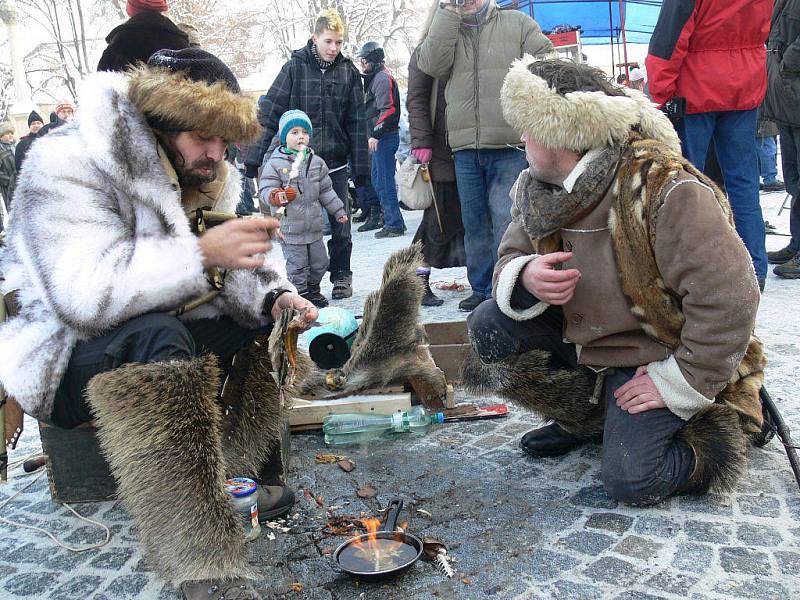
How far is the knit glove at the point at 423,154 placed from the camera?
5.30 metres

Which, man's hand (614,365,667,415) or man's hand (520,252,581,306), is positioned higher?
man's hand (520,252,581,306)

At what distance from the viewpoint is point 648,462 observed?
8.25ft

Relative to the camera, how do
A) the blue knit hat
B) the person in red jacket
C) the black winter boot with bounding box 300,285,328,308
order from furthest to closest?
the black winter boot with bounding box 300,285,328,308, the blue knit hat, the person in red jacket

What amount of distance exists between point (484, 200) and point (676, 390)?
2772 mm

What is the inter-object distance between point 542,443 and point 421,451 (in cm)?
51

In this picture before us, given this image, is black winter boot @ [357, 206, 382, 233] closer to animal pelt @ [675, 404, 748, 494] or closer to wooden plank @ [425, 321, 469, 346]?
wooden plank @ [425, 321, 469, 346]

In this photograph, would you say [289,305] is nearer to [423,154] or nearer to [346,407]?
[346,407]

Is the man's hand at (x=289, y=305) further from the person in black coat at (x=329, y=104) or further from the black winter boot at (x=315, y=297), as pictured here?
the person in black coat at (x=329, y=104)

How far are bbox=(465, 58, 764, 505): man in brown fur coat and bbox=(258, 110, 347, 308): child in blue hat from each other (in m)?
3.52

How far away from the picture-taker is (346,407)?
3469mm

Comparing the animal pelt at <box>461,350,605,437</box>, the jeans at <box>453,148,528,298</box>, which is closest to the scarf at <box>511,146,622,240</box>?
the animal pelt at <box>461,350,605,437</box>

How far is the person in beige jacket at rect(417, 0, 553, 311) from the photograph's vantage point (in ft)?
15.7

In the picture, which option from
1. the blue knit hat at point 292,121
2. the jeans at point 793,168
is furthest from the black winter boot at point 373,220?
the jeans at point 793,168

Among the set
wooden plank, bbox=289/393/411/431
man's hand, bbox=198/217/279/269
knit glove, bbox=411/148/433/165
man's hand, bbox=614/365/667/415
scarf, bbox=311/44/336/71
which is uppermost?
scarf, bbox=311/44/336/71
